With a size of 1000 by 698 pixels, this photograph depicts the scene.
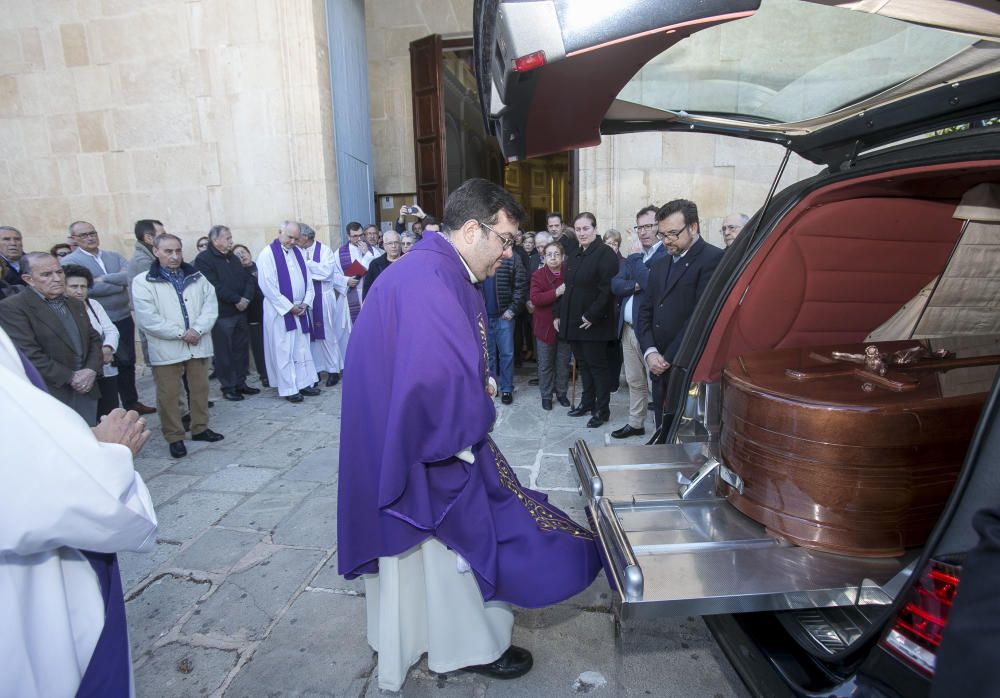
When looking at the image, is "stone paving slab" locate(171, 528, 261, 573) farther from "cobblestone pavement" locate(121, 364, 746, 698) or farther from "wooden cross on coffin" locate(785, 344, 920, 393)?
"wooden cross on coffin" locate(785, 344, 920, 393)

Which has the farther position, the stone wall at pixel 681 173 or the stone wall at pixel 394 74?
the stone wall at pixel 394 74

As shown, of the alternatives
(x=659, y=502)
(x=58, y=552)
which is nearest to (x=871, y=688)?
(x=659, y=502)

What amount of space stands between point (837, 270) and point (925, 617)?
74.2 inches

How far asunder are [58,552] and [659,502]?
183cm

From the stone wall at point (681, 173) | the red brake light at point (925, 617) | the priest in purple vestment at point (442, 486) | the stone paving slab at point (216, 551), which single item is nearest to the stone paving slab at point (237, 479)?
the stone paving slab at point (216, 551)

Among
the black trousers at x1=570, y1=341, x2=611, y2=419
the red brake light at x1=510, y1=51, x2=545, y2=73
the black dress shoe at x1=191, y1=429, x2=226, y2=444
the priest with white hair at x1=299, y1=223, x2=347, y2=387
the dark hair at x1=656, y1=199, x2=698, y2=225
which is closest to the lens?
the red brake light at x1=510, y1=51, x2=545, y2=73

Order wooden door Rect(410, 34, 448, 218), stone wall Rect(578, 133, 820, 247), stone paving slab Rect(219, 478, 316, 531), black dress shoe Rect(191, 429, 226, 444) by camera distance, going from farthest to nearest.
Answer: wooden door Rect(410, 34, 448, 218) < stone wall Rect(578, 133, 820, 247) < black dress shoe Rect(191, 429, 226, 444) < stone paving slab Rect(219, 478, 316, 531)

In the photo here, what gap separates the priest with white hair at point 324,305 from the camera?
282 inches

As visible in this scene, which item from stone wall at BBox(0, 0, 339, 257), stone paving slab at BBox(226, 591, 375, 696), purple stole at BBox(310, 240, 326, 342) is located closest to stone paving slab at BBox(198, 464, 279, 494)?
stone paving slab at BBox(226, 591, 375, 696)

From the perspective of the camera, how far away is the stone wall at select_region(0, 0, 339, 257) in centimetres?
788

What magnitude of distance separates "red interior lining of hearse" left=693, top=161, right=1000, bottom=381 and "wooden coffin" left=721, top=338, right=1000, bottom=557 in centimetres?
76

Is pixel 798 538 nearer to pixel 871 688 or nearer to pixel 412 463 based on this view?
pixel 871 688

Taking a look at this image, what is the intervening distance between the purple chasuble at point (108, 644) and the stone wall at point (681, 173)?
698 cm

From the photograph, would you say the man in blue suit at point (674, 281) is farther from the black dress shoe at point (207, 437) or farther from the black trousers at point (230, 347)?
the black trousers at point (230, 347)
